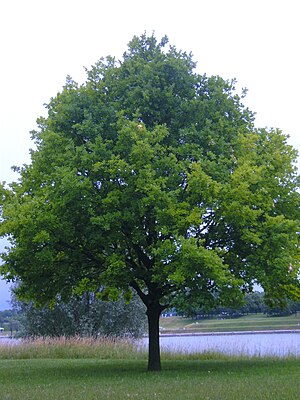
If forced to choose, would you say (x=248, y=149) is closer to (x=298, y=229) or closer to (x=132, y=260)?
(x=298, y=229)

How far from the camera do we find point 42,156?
19.6 meters

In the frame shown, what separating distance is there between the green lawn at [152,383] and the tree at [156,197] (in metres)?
2.17

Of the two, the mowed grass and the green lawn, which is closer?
the green lawn

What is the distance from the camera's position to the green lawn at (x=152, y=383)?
1284 cm

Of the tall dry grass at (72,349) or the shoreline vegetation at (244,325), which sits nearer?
the tall dry grass at (72,349)

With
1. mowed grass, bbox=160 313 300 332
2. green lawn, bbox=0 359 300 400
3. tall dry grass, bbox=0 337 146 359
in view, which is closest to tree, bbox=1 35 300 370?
green lawn, bbox=0 359 300 400

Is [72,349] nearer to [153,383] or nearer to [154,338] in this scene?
A: [154,338]

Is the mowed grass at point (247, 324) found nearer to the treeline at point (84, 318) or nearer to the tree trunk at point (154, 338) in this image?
the treeline at point (84, 318)

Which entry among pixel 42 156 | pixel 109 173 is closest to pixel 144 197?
pixel 109 173

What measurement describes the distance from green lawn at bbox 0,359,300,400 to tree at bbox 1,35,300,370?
7.10 ft

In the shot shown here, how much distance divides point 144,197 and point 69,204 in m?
2.36

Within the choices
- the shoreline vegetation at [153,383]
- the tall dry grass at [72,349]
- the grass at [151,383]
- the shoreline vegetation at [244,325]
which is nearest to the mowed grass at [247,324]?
the shoreline vegetation at [244,325]

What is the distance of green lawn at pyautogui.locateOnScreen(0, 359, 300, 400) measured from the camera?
506 inches

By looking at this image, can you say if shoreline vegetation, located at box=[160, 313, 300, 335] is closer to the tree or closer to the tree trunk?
the tree trunk
